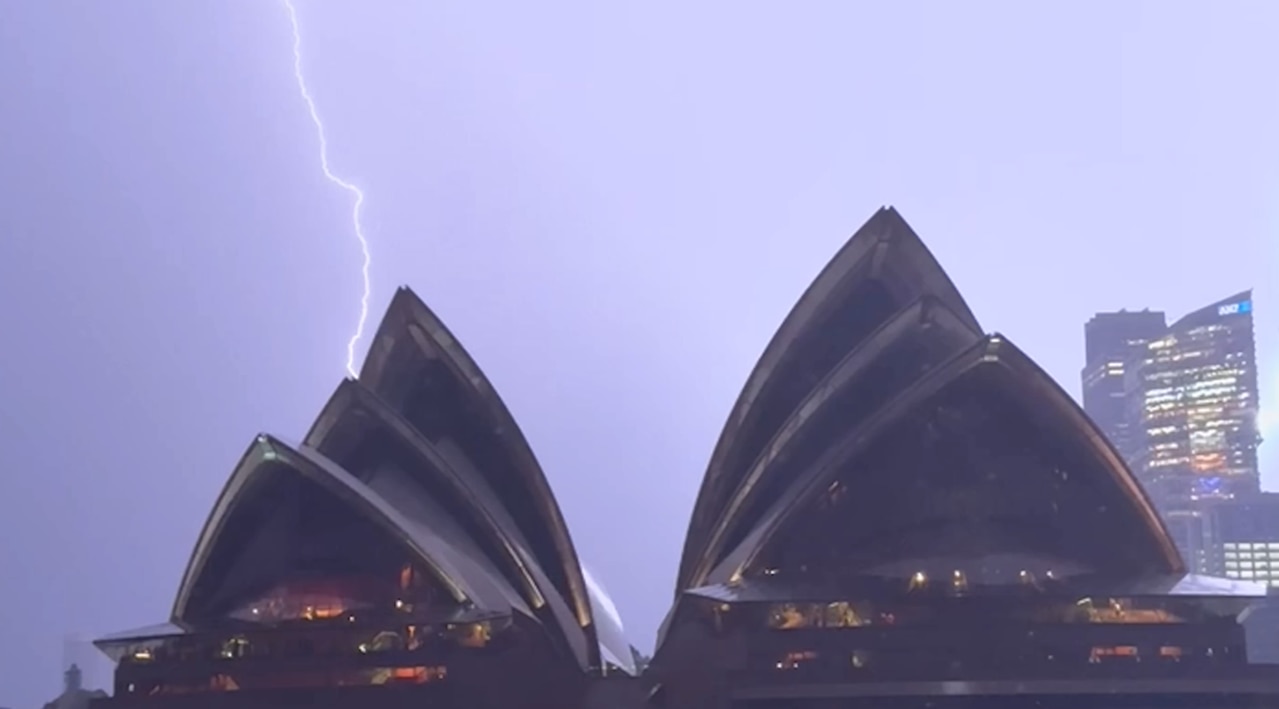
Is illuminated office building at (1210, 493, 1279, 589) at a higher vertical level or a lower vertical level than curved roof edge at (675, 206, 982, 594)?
higher

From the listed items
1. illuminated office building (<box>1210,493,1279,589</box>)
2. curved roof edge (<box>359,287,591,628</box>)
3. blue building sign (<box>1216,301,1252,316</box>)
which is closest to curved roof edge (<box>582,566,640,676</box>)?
curved roof edge (<box>359,287,591,628</box>)

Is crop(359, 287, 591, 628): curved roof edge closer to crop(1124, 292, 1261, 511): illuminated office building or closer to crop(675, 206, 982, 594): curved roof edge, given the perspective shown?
crop(675, 206, 982, 594): curved roof edge

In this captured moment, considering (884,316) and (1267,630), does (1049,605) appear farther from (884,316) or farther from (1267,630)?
(1267,630)

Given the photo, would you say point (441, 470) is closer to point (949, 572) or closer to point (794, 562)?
point (794, 562)

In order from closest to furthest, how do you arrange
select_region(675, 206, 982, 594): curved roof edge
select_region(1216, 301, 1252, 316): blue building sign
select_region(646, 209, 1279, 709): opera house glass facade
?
select_region(646, 209, 1279, 709): opera house glass facade
select_region(675, 206, 982, 594): curved roof edge
select_region(1216, 301, 1252, 316): blue building sign

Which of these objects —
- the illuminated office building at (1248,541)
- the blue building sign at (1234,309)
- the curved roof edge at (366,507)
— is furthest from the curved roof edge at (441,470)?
Answer: the blue building sign at (1234,309)

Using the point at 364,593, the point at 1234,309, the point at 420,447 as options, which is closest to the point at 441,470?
the point at 420,447
